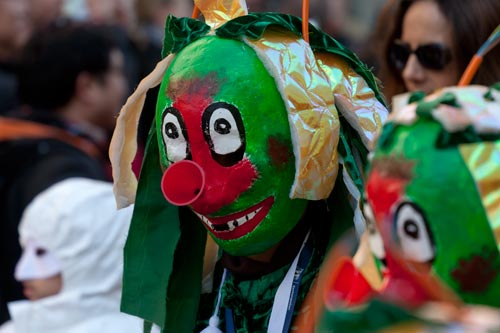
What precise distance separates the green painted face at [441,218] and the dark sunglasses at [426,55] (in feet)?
4.02

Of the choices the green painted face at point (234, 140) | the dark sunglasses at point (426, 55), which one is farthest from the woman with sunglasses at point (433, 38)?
the green painted face at point (234, 140)

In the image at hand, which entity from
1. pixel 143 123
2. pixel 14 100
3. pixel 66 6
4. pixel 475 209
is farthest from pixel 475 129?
pixel 66 6

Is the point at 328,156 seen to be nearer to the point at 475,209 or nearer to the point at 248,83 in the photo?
the point at 248,83

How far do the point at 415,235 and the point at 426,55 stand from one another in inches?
52.4

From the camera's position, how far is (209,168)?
178cm

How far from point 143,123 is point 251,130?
0.40m

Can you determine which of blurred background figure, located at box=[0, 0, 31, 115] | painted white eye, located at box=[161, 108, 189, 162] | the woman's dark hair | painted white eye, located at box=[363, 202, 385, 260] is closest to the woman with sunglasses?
painted white eye, located at box=[161, 108, 189, 162]

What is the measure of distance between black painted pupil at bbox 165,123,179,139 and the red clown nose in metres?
0.08

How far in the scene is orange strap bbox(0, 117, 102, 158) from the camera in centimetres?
342

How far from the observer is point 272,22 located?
184 centimetres

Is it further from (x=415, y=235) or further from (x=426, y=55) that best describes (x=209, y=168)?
(x=426, y=55)

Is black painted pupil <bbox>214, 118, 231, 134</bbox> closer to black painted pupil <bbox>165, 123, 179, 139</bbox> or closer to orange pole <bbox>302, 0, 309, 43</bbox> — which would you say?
black painted pupil <bbox>165, 123, 179, 139</bbox>

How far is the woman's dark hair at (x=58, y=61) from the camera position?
357cm

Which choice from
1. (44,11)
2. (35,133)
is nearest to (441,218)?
(35,133)
